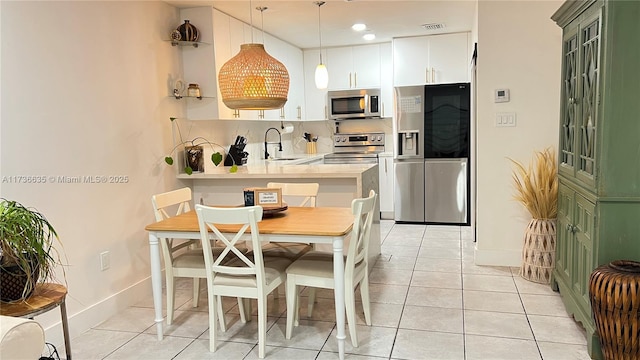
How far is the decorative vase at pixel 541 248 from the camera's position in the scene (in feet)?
11.6

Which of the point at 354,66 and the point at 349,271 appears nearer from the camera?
the point at 349,271

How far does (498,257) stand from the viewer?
4012 mm

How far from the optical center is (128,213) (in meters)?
3.45

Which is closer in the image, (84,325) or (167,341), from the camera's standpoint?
(167,341)

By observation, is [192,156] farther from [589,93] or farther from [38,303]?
[589,93]

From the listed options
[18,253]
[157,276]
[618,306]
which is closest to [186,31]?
[157,276]

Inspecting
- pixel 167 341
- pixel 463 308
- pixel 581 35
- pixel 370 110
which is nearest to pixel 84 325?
pixel 167 341

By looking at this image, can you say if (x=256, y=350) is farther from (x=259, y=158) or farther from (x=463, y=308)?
(x=259, y=158)

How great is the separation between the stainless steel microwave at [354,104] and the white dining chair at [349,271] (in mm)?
3565

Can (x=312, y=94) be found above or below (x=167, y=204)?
above

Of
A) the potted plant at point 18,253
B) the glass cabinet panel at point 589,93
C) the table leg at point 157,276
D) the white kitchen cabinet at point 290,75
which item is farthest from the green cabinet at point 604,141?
the white kitchen cabinet at point 290,75

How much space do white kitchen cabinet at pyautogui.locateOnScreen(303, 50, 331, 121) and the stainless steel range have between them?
0.45 m

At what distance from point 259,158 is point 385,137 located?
190cm

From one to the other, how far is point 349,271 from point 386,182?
3633mm
